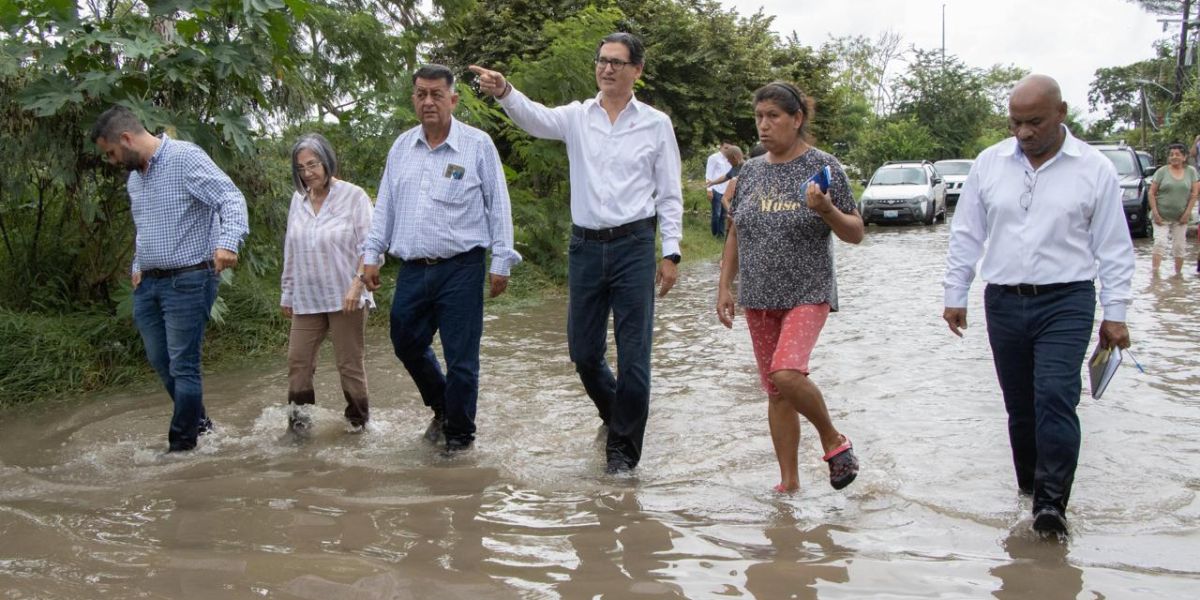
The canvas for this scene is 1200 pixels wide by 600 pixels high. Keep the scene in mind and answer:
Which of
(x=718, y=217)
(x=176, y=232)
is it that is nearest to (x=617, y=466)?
(x=176, y=232)

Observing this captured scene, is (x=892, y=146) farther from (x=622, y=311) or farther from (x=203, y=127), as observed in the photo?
(x=622, y=311)

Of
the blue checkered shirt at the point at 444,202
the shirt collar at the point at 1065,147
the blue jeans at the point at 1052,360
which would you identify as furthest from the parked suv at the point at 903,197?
the blue jeans at the point at 1052,360

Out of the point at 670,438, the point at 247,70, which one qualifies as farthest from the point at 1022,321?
the point at 247,70

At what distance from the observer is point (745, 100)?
25.6m

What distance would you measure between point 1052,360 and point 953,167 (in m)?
30.8

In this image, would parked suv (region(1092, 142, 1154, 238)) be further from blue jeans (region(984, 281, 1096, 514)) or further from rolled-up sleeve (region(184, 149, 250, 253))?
rolled-up sleeve (region(184, 149, 250, 253))

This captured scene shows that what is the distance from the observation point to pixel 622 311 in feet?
17.7

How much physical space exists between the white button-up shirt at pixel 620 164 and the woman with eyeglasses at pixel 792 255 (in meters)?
0.44

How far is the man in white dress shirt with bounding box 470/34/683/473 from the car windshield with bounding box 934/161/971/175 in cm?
2938

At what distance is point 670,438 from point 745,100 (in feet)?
66.3

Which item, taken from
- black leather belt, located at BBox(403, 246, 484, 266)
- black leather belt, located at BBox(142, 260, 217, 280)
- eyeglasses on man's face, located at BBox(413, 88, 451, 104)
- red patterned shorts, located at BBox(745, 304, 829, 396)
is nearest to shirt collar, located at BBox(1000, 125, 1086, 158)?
red patterned shorts, located at BBox(745, 304, 829, 396)

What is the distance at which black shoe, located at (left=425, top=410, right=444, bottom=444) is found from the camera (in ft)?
20.3

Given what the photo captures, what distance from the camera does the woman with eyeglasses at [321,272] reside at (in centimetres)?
619

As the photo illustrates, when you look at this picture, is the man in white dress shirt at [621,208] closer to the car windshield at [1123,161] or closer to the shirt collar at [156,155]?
the shirt collar at [156,155]
